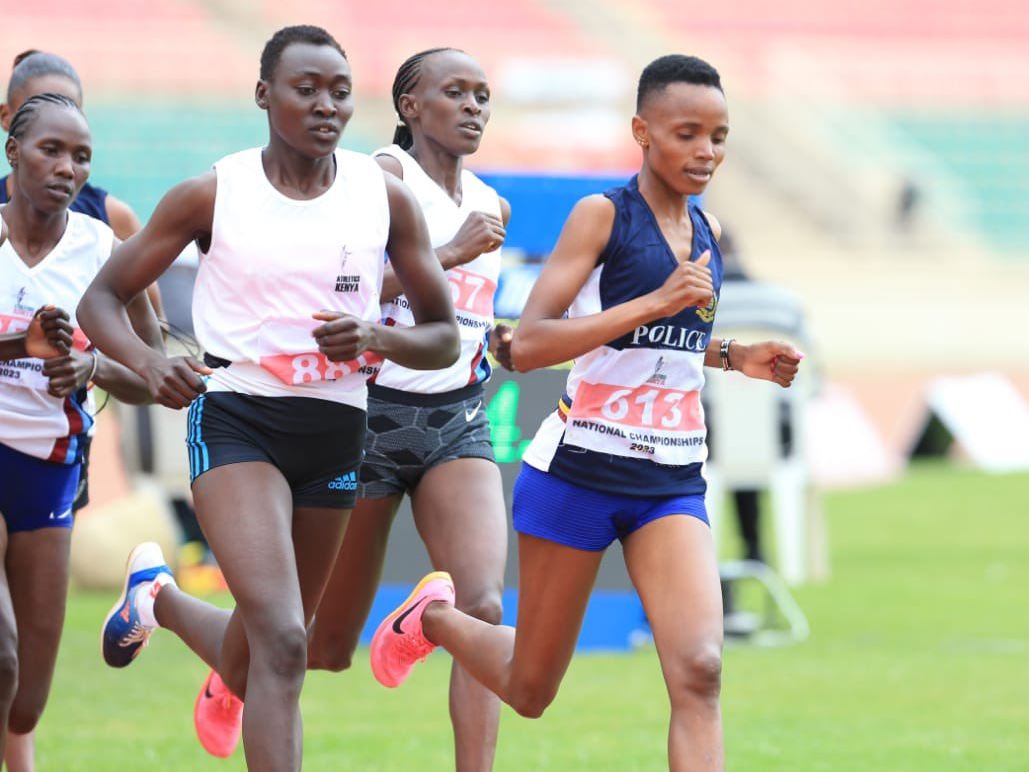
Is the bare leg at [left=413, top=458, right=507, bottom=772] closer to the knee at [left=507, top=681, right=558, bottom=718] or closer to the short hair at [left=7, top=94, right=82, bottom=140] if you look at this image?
the knee at [left=507, top=681, right=558, bottom=718]

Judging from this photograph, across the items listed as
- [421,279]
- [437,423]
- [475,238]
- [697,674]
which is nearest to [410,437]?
[437,423]

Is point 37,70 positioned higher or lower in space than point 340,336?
higher

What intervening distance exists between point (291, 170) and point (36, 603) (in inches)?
64.3

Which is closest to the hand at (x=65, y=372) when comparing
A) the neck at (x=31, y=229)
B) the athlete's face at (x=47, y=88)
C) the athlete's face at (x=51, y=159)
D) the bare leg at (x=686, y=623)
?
the neck at (x=31, y=229)

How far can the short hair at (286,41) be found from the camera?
520 centimetres

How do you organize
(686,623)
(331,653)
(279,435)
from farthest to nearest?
(331,653) < (279,435) < (686,623)

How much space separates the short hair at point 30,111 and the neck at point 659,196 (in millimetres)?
1922

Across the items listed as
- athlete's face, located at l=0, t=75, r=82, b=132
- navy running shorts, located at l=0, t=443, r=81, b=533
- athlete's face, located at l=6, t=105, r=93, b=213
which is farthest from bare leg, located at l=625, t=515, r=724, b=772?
athlete's face, located at l=0, t=75, r=82, b=132

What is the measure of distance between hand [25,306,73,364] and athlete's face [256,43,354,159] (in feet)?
2.81

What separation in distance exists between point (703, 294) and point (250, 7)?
2826cm

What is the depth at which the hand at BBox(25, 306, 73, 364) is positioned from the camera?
539 cm

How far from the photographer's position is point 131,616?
6613mm

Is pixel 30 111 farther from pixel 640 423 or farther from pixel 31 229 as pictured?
pixel 640 423

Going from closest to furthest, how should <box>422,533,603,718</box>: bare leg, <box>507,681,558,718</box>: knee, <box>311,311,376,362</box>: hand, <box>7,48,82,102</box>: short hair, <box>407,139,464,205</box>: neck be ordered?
<box>311,311,376,362</box>: hand → <box>422,533,603,718</box>: bare leg → <box>507,681,558,718</box>: knee → <box>407,139,464,205</box>: neck → <box>7,48,82,102</box>: short hair
